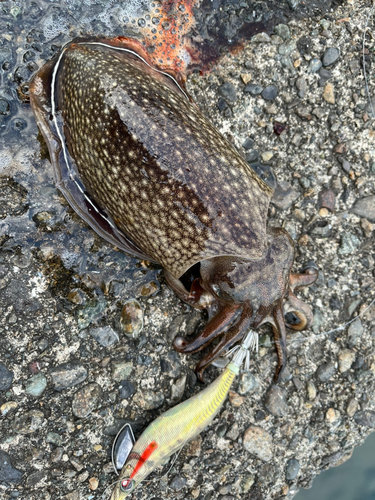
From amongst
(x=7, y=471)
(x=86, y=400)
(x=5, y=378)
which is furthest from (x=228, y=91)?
(x=7, y=471)

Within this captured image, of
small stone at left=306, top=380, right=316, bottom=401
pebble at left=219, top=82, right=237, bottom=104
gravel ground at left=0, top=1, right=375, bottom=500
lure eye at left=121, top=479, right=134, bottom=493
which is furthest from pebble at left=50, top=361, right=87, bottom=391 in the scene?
pebble at left=219, top=82, right=237, bottom=104

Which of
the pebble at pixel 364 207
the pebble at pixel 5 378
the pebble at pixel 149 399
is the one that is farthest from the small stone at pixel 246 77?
the pebble at pixel 5 378

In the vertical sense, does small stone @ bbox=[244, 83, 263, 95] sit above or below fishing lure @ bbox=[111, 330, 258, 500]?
above

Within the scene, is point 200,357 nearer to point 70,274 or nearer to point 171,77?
point 70,274

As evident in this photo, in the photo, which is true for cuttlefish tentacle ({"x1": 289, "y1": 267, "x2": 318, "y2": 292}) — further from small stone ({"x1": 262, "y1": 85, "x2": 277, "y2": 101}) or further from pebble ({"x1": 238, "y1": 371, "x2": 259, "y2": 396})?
small stone ({"x1": 262, "y1": 85, "x2": 277, "y2": 101})

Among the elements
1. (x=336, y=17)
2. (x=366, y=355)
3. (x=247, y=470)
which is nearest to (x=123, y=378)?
(x=247, y=470)

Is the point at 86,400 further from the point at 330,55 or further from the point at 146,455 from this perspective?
the point at 330,55

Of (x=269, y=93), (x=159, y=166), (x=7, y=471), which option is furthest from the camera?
(x=269, y=93)
